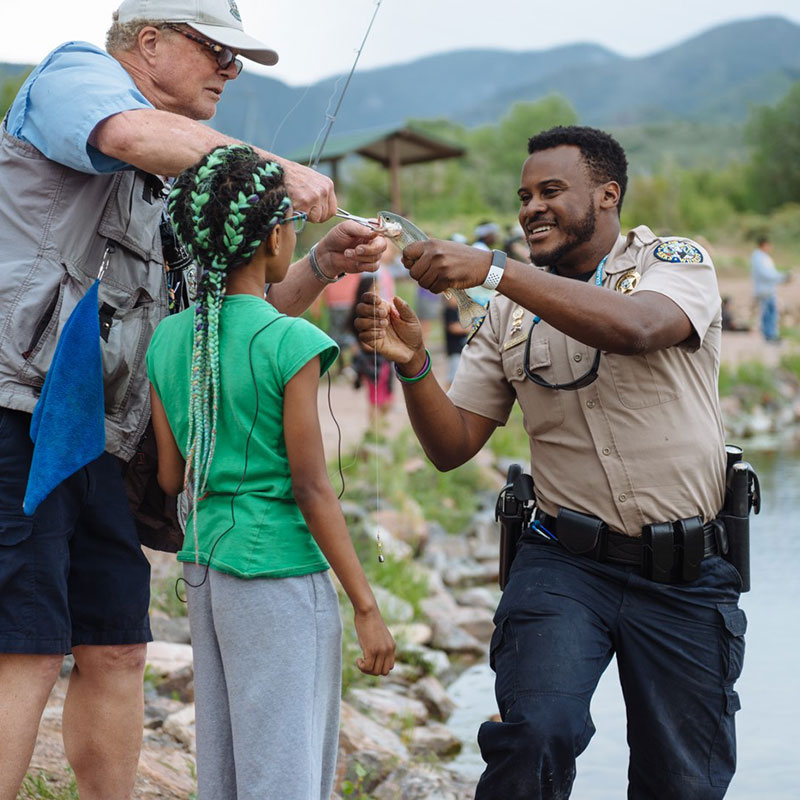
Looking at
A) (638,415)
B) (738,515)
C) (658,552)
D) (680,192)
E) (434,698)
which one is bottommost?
(434,698)

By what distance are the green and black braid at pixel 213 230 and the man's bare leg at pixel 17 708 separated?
2.00 feet

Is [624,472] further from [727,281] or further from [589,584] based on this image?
[727,281]

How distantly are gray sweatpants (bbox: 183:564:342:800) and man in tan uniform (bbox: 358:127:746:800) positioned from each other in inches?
26.8

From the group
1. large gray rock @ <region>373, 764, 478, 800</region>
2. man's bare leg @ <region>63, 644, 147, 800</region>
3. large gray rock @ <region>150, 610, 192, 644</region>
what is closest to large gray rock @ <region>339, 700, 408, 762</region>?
large gray rock @ <region>373, 764, 478, 800</region>

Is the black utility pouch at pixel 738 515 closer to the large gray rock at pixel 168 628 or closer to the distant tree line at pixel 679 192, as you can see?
the large gray rock at pixel 168 628

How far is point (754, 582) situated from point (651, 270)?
5396mm

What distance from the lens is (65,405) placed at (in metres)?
2.80

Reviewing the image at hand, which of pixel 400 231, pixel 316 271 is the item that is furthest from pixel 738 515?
pixel 316 271

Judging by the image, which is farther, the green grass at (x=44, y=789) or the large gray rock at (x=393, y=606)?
the large gray rock at (x=393, y=606)

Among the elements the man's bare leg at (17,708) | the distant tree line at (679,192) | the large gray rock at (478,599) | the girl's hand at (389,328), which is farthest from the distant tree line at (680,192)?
the man's bare leg at (17,708)

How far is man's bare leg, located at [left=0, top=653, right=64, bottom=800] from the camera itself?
2.84 metres

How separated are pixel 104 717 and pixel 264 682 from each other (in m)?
0.73

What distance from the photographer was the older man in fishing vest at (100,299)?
276cm

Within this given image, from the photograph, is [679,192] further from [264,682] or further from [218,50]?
[264,682]
